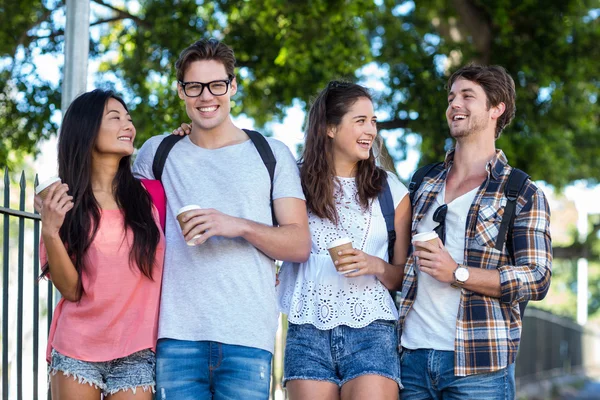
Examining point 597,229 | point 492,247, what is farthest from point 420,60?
point 492,247

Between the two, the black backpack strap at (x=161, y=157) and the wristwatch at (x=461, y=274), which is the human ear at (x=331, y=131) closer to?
the black backpack strap at (x=161, y=157)

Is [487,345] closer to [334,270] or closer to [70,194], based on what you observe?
[334,270]

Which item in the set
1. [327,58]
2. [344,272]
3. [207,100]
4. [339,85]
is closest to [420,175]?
[339,85]

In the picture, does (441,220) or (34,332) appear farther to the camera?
(34,332)

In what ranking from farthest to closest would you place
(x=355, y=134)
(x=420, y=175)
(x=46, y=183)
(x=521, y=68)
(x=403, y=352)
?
(x=521, y=68) → (x=420, y=175) → (x=355, y=134) → (x=403, y=352) → (x=46, y=183)

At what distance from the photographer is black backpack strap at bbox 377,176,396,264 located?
3.86 m

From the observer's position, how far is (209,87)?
362 cm

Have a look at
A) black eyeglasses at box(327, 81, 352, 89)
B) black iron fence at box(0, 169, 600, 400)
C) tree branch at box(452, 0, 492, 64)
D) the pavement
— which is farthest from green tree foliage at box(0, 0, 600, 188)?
black eyeglasses at box(327, 81, 352, 89)

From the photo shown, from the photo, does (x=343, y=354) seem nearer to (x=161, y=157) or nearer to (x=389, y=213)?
(x=389, y=213)

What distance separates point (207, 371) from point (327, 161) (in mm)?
1204

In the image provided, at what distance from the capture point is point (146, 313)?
3412mm

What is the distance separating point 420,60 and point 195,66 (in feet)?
27.7

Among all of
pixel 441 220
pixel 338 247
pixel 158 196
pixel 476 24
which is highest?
pixel 476 24

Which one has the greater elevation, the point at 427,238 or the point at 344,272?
the point at 427,238
